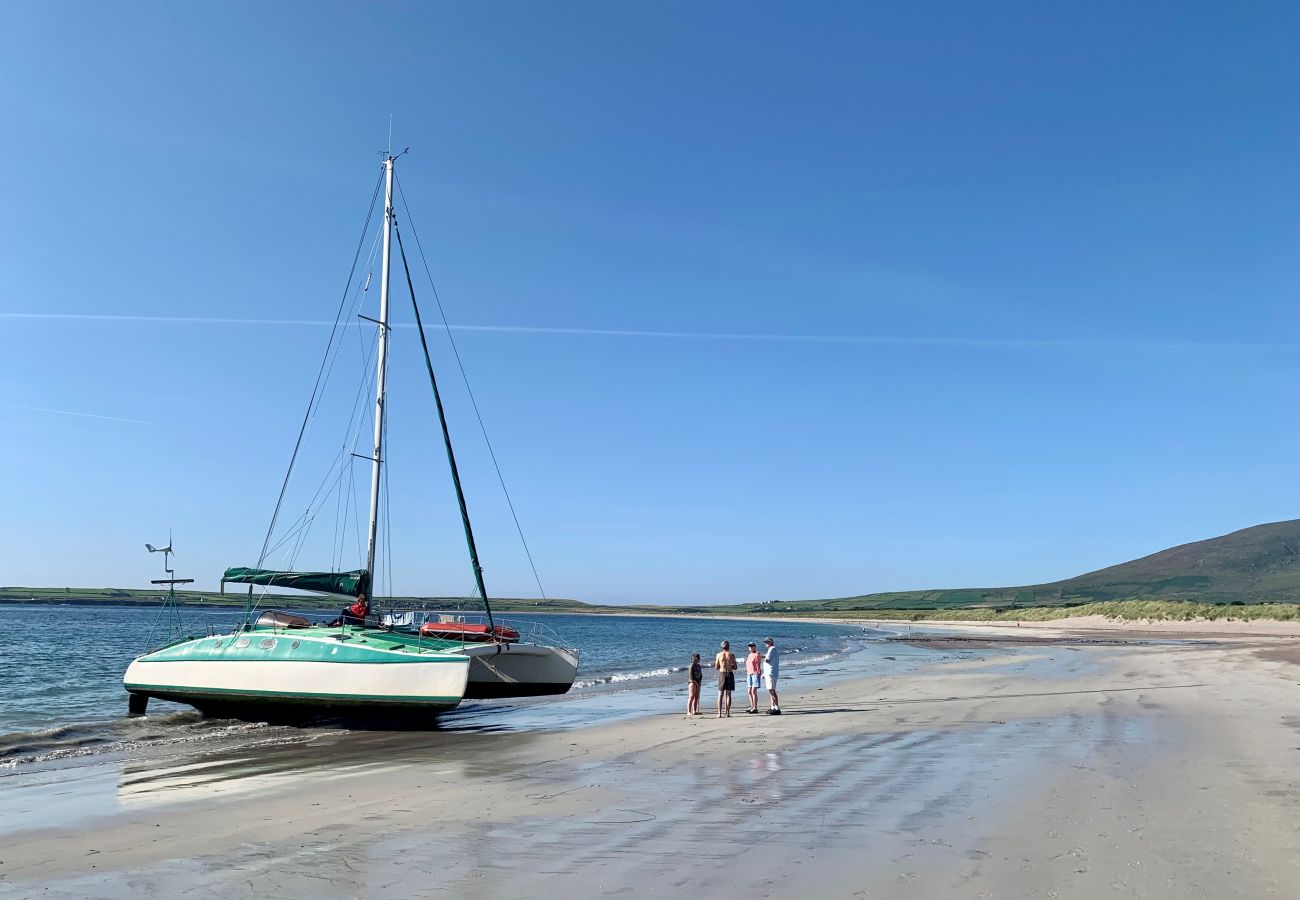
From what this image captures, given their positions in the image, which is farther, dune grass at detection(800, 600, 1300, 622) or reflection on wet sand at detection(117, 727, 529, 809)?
dune grass at detection(800, 600, 1300, 622)

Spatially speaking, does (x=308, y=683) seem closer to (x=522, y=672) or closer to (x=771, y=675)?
(x=522, y=672)

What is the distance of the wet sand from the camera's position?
7.21 metres

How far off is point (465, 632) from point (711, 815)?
1395 centimetres

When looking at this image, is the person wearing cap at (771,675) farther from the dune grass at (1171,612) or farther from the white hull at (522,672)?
the dune grass at (1171,612)

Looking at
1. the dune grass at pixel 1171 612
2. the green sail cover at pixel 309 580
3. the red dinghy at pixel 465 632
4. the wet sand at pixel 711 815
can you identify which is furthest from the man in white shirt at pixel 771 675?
the dune grass at pixel 1171 612

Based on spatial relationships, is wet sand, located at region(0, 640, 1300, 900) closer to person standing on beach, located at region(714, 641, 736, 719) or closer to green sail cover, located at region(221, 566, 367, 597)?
person standing on beach, located at region(714, 641, 736, 719)

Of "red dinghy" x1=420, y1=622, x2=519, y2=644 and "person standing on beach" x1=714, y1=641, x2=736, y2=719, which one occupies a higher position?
"red dinghy" x1=420, y1=622, x2=519, y2=644

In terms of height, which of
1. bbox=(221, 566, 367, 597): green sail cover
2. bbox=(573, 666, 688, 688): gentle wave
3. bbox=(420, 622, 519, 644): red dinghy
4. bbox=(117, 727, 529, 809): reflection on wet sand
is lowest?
bbox=(573, 666, 688, 688): gentle wave

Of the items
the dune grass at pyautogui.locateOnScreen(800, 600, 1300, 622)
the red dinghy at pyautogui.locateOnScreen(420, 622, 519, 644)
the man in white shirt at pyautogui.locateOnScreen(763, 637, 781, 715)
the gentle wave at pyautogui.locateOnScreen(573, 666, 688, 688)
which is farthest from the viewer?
the dune grass at pyautogui.locateOnScreen(800, 600, 1300, 622)

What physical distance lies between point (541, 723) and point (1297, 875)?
16580mm

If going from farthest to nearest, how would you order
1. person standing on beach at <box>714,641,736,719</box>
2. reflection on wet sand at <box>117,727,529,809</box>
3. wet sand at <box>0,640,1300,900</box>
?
person standing on beach at <box>714,641,736,719</box>, reflection on wet sand at <box>117,727,529,809</box>, wet sand at <box>0,640,1300,900</box>

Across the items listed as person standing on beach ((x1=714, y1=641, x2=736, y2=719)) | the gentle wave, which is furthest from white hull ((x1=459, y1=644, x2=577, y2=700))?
the gentle wave

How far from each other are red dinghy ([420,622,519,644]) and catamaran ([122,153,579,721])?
4 cm

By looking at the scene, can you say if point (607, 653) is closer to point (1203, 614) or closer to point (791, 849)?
point (791, 849)
